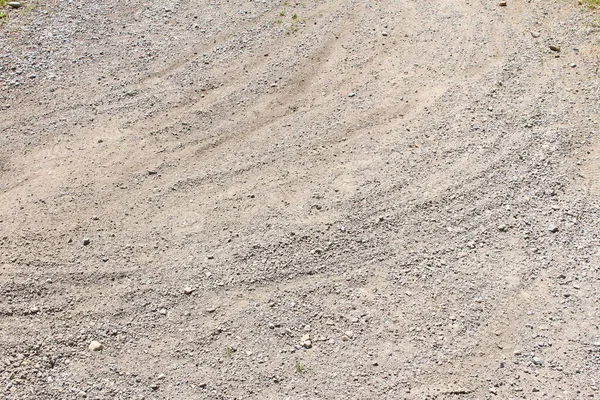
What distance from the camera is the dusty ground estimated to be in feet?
17.7

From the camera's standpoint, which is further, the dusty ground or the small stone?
the small stone

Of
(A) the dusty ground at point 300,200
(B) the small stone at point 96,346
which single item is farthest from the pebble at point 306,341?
(B) the small stone at point 96,346

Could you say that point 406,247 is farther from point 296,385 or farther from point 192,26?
point 192,26

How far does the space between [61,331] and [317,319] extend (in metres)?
2.25

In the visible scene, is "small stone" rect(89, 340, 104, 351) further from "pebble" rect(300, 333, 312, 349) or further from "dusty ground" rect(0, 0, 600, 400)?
"pebble" rect(300, 333, 312, 349)

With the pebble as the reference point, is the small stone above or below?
above

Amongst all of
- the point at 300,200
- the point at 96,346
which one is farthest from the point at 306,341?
the point at 96,346

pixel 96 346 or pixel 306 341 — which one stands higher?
pixel 96 346

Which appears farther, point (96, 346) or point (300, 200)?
point (300, 200)

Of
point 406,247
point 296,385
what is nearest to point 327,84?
point 406,247

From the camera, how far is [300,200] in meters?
6.66

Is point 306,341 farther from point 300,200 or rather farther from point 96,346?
point 96,346

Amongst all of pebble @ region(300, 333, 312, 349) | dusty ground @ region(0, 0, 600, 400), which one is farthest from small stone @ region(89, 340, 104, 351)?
pebble @ region(300, 333, 312, 349)

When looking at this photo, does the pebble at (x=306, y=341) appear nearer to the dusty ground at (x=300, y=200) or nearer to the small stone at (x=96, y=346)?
the dusty ground at (x=300, y=200)
